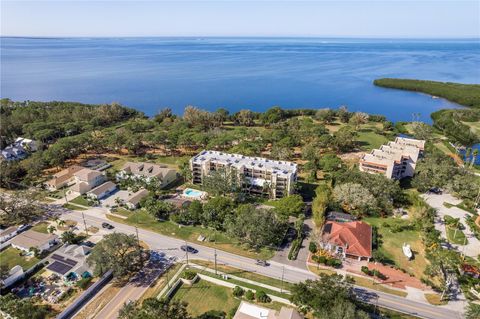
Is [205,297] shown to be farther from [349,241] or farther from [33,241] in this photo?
[33,241]

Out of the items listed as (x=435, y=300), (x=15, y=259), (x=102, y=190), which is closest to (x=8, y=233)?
(x=15, y=259)

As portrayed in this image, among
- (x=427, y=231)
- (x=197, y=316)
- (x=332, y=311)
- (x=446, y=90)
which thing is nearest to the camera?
(x=332, y=311)

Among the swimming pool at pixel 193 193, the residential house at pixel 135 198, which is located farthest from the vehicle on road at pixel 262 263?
the residential house at pixel 135 198

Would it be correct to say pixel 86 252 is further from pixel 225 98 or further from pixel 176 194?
pixel 225 98

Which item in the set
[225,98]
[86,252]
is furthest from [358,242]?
[225,98]

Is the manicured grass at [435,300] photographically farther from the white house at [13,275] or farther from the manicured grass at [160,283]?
the white house at [13,275]

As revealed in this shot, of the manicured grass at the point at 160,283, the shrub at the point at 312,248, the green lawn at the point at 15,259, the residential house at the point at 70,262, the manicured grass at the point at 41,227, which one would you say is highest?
the shrub at the point at 312,248
